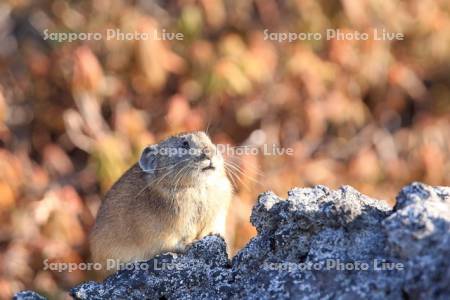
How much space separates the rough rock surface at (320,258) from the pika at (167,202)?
1101 millimetres

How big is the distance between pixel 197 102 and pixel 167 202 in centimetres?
382

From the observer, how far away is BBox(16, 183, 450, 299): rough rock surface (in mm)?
3715

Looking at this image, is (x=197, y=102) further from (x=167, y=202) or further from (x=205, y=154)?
(x=205, y=154)

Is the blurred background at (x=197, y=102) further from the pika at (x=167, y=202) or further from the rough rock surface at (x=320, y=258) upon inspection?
the rough rock surface at (x=320, y=258)

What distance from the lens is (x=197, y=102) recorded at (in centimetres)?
993

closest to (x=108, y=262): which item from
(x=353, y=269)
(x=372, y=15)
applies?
(x=353, y=269)

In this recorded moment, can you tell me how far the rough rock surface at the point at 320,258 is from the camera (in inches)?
146

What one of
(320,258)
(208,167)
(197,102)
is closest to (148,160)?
(208,167)

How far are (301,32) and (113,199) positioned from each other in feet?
14.6

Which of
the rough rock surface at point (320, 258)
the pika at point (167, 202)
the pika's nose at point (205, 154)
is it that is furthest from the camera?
the pika at point (167, 202)

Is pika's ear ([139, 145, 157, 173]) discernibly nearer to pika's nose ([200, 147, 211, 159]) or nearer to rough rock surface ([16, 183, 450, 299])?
pika's nose ([200, 147, 211, 159])

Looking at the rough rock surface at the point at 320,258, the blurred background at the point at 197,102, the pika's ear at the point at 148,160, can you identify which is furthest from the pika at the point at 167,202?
the blurred background at the point at 197,102

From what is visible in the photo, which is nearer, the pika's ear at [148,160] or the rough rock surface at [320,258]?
the rough rock surface at [320,258]

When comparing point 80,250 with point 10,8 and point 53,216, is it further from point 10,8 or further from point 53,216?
point 10,8
